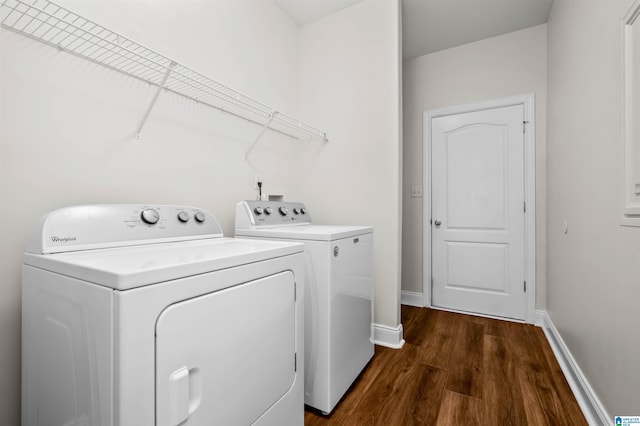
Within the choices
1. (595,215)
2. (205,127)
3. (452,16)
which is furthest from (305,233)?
(452,16)

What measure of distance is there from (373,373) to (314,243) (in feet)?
3.13

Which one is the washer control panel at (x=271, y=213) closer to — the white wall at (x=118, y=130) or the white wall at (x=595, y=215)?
the white wall at (x=118, y=130)

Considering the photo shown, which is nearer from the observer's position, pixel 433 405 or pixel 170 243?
pixel 170 243

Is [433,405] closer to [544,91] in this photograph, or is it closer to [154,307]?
[154,307]

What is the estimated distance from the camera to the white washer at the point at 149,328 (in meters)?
0.62

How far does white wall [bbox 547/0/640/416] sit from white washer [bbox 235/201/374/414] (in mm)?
1080

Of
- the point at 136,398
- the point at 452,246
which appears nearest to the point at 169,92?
the point at 136,398

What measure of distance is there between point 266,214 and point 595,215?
1689mm

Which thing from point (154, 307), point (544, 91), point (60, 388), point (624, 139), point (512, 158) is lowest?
point (60, 388)

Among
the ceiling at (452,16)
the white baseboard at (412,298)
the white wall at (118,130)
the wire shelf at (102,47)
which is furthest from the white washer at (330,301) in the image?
the ceiling at (452,16)

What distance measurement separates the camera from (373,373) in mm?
1723

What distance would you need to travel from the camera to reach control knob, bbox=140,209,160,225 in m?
1.14

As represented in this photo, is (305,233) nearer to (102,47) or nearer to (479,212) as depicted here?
(102,47)

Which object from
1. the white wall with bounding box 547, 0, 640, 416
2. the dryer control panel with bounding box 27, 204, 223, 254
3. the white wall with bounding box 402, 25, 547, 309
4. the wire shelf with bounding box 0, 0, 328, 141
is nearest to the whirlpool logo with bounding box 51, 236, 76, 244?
the dryer control panel with bounding box 27, 204, 223, 254
